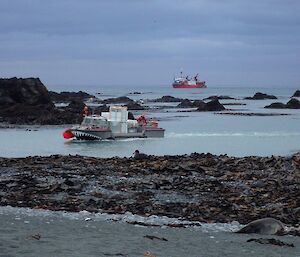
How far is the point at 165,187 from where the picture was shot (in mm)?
16203

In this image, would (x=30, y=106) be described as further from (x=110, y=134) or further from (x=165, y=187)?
(x=165, y=187)

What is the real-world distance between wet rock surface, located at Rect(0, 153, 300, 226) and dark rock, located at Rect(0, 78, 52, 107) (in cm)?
5670

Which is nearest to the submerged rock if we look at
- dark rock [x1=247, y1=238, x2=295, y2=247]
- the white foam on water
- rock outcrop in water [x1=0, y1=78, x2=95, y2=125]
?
the white foam on water

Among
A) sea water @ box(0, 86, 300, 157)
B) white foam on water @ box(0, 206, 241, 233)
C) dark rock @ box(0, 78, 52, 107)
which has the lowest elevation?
sea water @ box(0, 86, 300, 157)

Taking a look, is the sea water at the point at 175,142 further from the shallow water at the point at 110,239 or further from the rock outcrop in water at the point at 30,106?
the shallow water at the point at 110,239

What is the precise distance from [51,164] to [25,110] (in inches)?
2030

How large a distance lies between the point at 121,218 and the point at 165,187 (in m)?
3.58

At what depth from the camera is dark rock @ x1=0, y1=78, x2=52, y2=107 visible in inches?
3034

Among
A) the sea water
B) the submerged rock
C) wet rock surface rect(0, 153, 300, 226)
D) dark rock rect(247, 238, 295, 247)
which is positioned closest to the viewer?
dark rock rect(247, 238, 295, 247)

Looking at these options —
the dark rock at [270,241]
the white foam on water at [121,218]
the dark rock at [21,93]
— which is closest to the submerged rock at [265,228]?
the white foam on water at [121,218]

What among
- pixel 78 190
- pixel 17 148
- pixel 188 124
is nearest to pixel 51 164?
pixel 78 190

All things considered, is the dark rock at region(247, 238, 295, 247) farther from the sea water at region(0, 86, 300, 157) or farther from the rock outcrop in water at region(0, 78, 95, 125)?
the rock outcrop in water at region(0, 78, 95, 125)

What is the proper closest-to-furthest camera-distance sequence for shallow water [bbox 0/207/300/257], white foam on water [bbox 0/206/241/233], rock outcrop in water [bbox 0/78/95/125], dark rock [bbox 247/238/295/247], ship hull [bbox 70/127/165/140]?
shallow water [bbox 0/207/300/257], dark rock [bbox 247/238/295/247], white foam on water [bbox 0/206/241/233], ship hull [bbox 70/127/165/140], rock outcrop in water [bbox 0/78/95/125]

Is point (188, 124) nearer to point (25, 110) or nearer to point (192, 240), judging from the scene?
point (25, 110)
